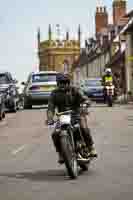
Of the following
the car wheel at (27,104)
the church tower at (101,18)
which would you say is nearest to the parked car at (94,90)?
the car wheel at (27,104)

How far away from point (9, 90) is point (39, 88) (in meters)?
2.02

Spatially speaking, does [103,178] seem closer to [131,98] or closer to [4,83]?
[4,83]

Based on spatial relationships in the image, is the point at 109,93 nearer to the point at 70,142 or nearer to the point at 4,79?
the point at 4,79

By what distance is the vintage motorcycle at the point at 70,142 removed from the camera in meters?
12.4

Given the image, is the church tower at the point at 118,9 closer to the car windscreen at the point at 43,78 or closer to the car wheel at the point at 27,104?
the car wheel at the point at 27,104

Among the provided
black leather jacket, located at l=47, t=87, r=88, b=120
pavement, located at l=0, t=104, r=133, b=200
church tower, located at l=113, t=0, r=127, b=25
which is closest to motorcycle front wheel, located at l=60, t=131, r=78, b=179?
pavement, located at l=0, t=104, r=133, b=200

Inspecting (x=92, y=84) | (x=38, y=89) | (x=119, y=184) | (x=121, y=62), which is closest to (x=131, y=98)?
(x=92, y=84)

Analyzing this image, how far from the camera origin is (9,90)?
34.4 m

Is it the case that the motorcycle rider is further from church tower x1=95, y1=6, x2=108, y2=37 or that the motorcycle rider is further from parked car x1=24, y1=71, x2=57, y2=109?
church tower x1=95, y1=6, x2=108, y2=37

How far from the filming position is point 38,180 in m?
12.4

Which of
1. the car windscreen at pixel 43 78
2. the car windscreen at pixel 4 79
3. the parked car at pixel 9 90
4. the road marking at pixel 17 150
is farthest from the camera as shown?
the car windscreen at pixel 43 78

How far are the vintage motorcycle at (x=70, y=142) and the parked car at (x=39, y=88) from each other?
22120 millimetres

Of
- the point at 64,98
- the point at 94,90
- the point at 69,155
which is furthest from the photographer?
the point at 94,90

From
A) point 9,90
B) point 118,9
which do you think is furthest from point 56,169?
point 118,9
